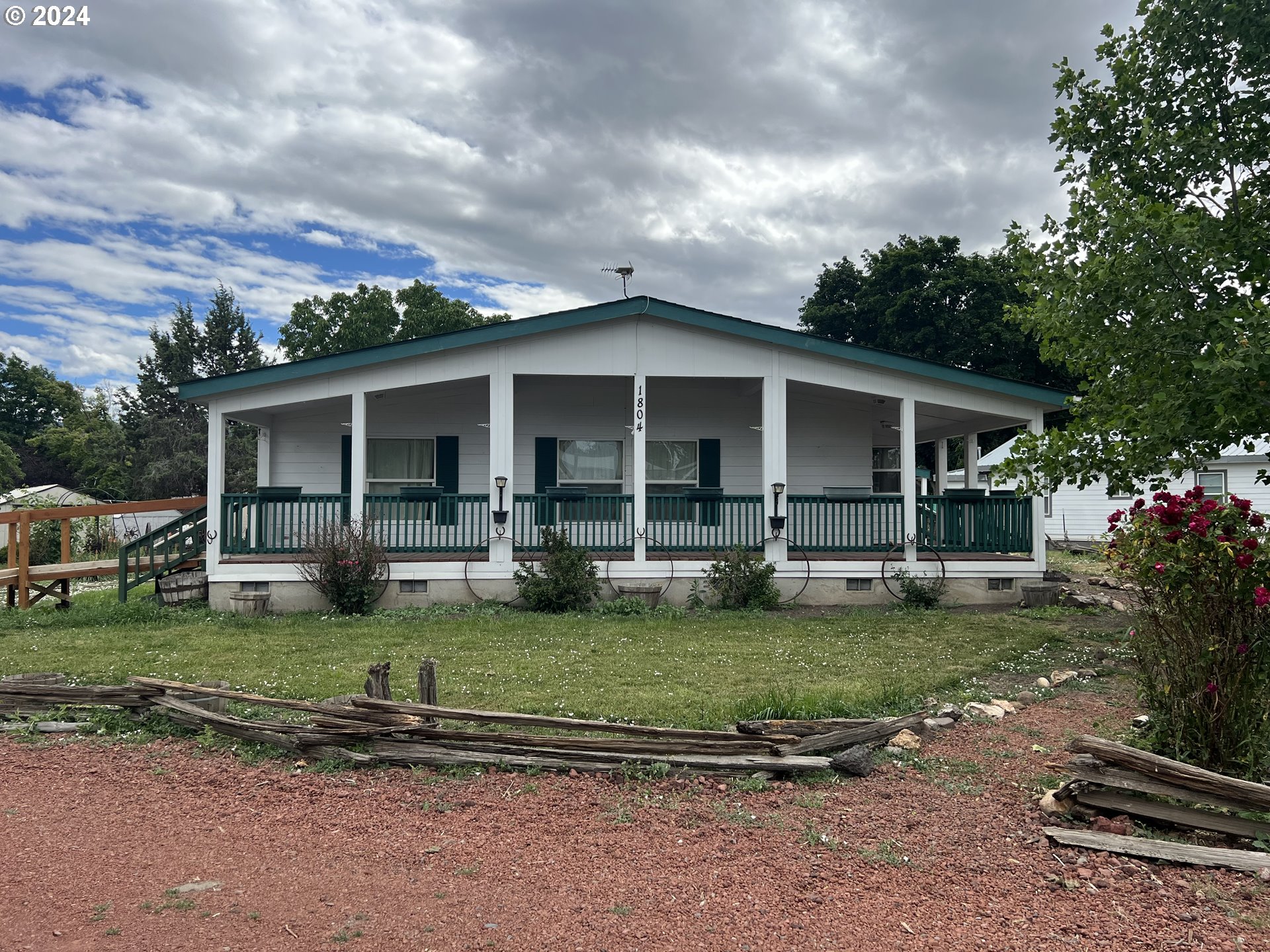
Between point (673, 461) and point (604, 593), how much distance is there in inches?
133

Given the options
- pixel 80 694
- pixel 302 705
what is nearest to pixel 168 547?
pixel 80 694

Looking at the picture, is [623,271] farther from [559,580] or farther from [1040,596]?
[1040,596]

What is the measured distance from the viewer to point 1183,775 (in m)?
3.95

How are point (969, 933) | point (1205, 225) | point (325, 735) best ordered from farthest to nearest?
point (1205, 225) < point (325, 735) < point (969, 933)

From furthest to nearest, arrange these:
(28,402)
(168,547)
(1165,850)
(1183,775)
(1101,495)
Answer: (28,402) < (1101,495) < (168,547) < (1183,775) < (1165,850)

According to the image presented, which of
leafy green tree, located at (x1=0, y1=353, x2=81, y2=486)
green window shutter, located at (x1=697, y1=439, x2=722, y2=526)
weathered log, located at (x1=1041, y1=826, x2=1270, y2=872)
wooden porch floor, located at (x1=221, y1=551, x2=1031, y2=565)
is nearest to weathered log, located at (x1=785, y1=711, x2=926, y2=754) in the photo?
weathered log, located at (x1=1041, y1=826, x2=1270, y2=872)

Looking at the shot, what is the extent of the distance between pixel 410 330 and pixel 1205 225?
35838 mm

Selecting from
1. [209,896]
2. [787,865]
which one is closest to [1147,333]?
[787,865]

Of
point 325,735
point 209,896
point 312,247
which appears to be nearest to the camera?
point 209,896

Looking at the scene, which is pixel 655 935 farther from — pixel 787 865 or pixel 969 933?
pixel 969 933

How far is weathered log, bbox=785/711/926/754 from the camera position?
5.06 meters

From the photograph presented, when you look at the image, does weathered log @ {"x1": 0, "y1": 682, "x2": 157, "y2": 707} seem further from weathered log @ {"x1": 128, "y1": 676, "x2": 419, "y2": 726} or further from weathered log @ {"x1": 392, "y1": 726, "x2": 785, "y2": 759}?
weathered log @ {"x1": 392, "y1": 726, "x2": 785, "y2": 759}

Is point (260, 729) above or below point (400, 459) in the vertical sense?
below

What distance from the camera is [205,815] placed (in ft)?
14.6
